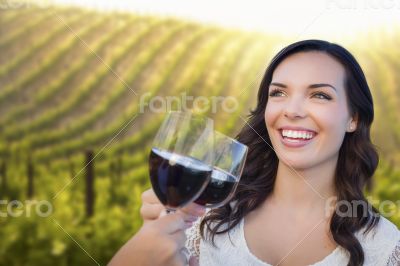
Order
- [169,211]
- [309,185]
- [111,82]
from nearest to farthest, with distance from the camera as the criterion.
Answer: [169,211] < [309,185] < [111,82]

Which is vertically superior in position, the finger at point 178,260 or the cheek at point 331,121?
the cheek at point 331,121

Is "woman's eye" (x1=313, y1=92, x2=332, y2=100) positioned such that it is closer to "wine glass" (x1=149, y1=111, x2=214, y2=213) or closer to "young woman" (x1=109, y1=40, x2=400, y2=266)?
"young woman" (x1=109, y1=40, x2=400, y2=266)

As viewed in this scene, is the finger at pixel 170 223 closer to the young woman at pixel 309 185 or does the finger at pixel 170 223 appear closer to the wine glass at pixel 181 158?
the wine glass at pixel 181 158

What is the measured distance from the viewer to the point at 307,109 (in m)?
1.54

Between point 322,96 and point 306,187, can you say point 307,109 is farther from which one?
point 306,187

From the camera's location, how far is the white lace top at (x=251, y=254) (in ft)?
5.22

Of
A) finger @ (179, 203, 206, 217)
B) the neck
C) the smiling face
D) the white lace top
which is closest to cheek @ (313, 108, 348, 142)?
the smiling face

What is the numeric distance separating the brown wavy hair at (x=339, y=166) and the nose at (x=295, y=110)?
143 millimetres

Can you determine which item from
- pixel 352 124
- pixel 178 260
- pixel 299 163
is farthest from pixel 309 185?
pixel 178 260

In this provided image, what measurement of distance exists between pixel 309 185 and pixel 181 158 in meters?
0.64

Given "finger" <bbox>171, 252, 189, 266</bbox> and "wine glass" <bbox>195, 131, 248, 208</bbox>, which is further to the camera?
"wine glass" <bbox>195, 131, 248, 208</bbox>

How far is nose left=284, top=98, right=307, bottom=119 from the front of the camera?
153cm

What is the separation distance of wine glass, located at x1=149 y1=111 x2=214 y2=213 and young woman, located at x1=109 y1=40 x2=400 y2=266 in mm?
484

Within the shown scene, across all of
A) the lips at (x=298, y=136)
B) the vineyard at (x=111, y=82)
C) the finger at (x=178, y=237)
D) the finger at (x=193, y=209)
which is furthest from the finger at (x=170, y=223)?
the vineyard at (x=111, y=82)
